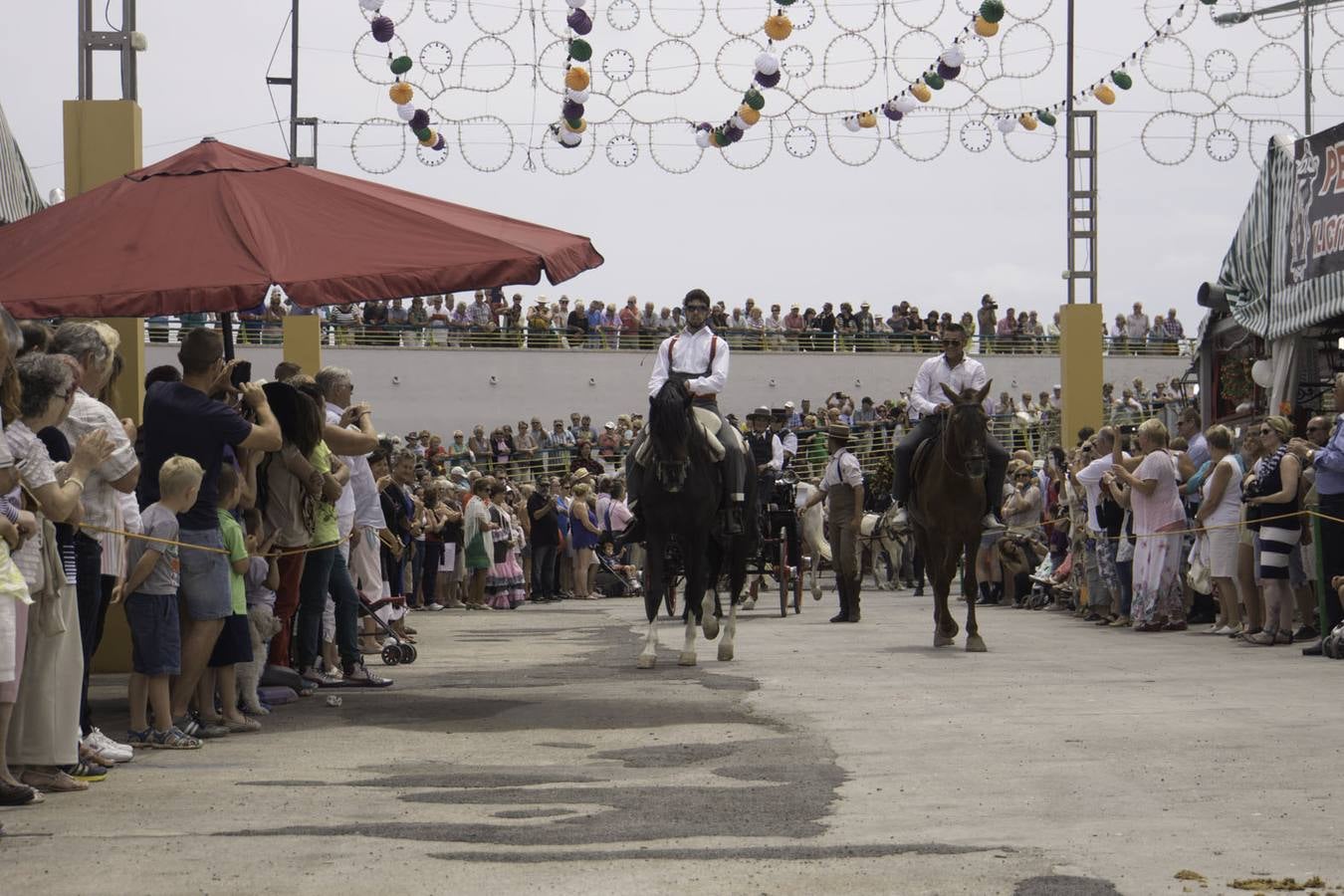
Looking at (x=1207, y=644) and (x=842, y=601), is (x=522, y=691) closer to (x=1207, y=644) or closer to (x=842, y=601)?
(x=1207, y=644)

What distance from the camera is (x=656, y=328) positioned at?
5225 cm

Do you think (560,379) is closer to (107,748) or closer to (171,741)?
(171,741)

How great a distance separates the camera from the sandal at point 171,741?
9.84 metres

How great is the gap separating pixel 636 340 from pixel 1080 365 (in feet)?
69.4

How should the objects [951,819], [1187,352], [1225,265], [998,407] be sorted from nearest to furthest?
[951,819], [1225,265], [998,407], [1187,352]

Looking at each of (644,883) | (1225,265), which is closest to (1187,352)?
(1225,265)

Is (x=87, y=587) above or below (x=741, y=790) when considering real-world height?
above

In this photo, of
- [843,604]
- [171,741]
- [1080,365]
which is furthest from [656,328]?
[171,741]

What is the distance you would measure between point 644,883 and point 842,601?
605 inches

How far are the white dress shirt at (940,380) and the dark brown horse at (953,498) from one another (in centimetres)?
22

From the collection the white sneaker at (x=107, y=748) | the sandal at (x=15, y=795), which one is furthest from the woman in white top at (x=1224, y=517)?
the sandal at (x=15, y=795)

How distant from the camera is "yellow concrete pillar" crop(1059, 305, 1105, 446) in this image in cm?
3203

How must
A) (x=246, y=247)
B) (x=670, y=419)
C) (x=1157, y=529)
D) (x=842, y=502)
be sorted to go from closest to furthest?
(x=246, y=247)
(x=670, y=419)
(x=1157, y=529)
(x=842, y=502)

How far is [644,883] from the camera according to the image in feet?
20.1
